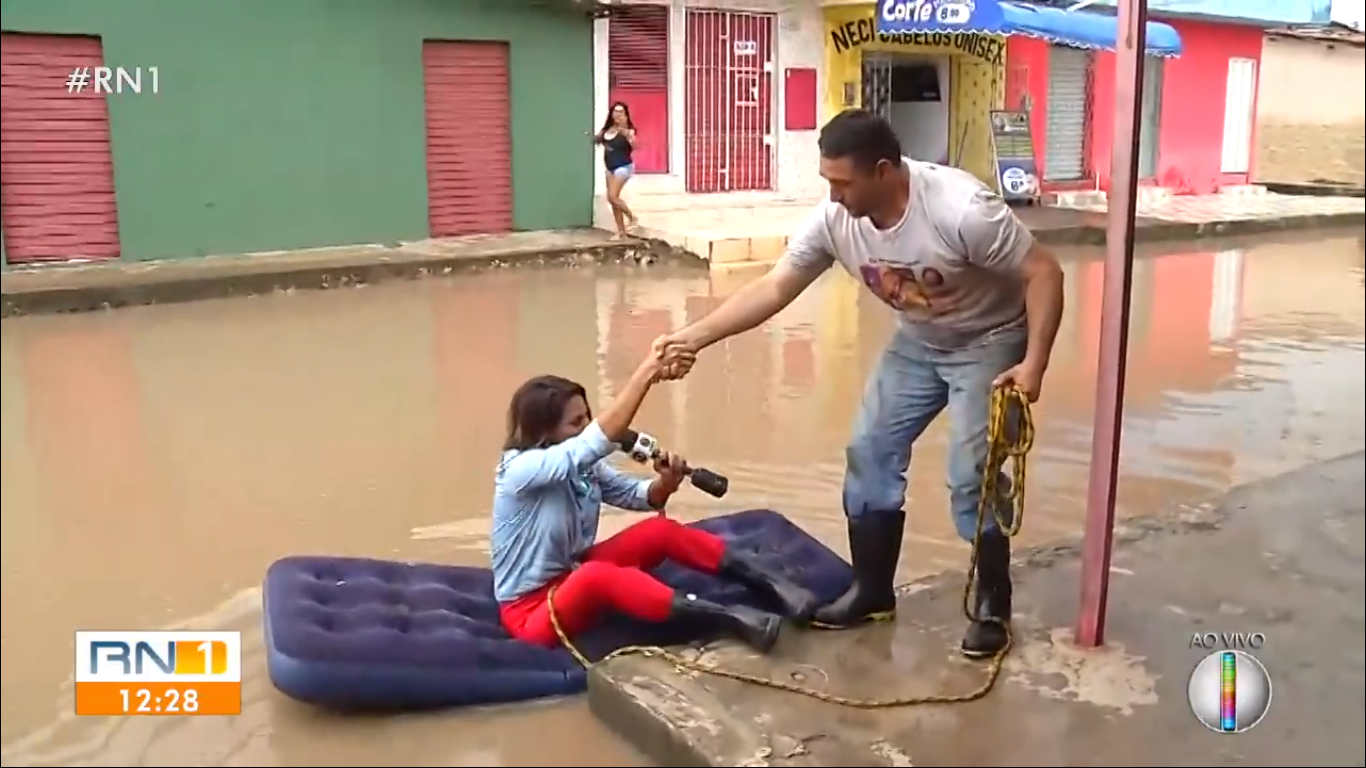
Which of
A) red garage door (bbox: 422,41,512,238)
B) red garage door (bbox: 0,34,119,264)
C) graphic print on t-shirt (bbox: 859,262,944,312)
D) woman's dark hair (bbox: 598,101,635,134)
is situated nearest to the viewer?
graphic print on t-shirt (bbox: 859,262,944,312)

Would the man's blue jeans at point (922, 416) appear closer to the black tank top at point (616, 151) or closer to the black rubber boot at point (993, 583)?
the black rubber boot at point (993, 583)

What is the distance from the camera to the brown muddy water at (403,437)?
3.50 meters

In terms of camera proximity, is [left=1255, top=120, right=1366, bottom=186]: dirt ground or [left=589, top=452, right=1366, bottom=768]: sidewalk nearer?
[left=589, top=452, right=1366, bottom=768]: sidewalk

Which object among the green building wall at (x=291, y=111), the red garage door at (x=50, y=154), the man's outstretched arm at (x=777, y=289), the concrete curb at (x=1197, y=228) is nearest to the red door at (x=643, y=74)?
the green building wall at (x=291, y=111)

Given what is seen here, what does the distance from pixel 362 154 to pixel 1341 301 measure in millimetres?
8339

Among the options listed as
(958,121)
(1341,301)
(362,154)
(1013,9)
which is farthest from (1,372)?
(958,121)

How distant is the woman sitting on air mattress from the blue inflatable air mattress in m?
0.08

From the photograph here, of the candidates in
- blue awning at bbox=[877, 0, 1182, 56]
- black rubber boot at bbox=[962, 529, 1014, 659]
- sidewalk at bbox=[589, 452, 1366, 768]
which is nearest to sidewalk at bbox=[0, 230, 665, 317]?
blue awning at bbox=[877, 0, 1182, 56]

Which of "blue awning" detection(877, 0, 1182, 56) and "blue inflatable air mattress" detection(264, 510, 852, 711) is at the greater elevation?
"blue awning" detection(877, 0, 1182, 56)

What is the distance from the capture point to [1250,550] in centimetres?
411

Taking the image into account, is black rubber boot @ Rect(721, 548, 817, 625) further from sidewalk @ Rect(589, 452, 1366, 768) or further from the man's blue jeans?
the man's blue jeans

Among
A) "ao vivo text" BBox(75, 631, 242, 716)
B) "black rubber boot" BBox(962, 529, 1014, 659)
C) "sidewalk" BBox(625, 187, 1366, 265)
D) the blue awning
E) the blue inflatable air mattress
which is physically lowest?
"ao vivo text" BBox(75, 631, 242, 716)

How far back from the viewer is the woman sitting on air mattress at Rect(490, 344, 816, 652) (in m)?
3.48

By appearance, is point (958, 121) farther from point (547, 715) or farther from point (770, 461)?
point (547, 715)
